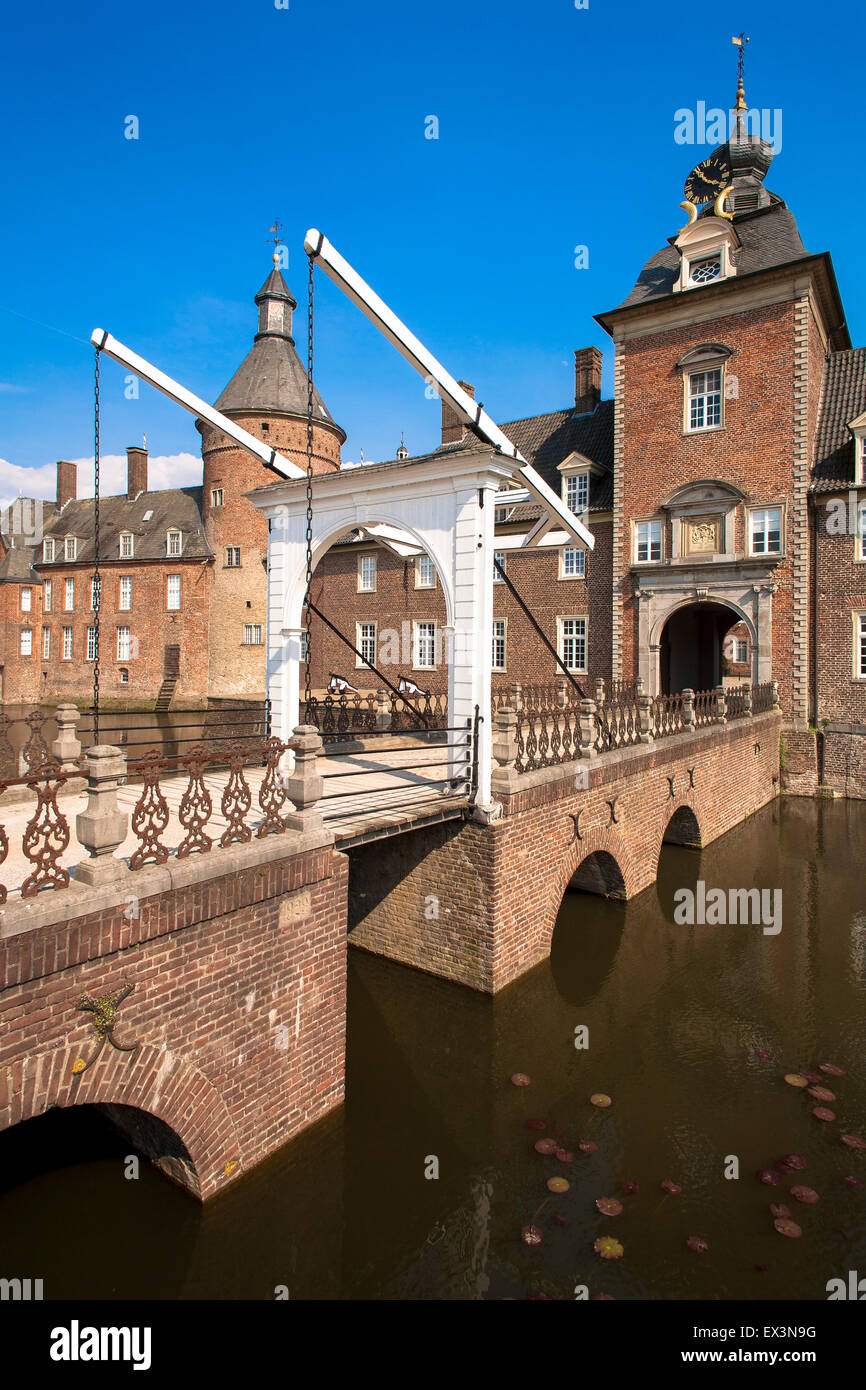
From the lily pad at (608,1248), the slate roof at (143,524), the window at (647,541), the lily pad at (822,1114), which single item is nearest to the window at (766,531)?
the window at (647,541)

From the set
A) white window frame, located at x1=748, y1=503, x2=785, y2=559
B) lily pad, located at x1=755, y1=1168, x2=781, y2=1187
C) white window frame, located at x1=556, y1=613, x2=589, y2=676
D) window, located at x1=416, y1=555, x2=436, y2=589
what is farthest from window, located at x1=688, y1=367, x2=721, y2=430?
lily pad, located at x1=755, y1=1168, x2=781, y2=1187

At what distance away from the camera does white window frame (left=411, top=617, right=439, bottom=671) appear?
29.6 metres

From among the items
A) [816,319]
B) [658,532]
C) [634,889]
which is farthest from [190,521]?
[634,889]

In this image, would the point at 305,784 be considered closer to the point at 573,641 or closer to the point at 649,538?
the point at 649,538

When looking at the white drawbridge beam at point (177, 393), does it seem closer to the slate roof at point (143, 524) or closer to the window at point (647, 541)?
the window at point (647, 541)

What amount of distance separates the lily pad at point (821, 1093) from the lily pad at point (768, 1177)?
1300 mm

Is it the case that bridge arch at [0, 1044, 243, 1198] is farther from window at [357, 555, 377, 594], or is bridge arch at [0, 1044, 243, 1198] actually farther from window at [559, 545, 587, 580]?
window at [357, 555, 377, 594]

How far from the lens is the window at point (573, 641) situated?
2575cm

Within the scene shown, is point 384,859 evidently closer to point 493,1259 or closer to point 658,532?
point 493,1259

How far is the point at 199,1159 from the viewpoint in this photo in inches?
201

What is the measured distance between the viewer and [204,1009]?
5.03 m

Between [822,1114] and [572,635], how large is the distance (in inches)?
800

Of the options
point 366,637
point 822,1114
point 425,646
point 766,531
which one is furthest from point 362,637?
point 822,1114
